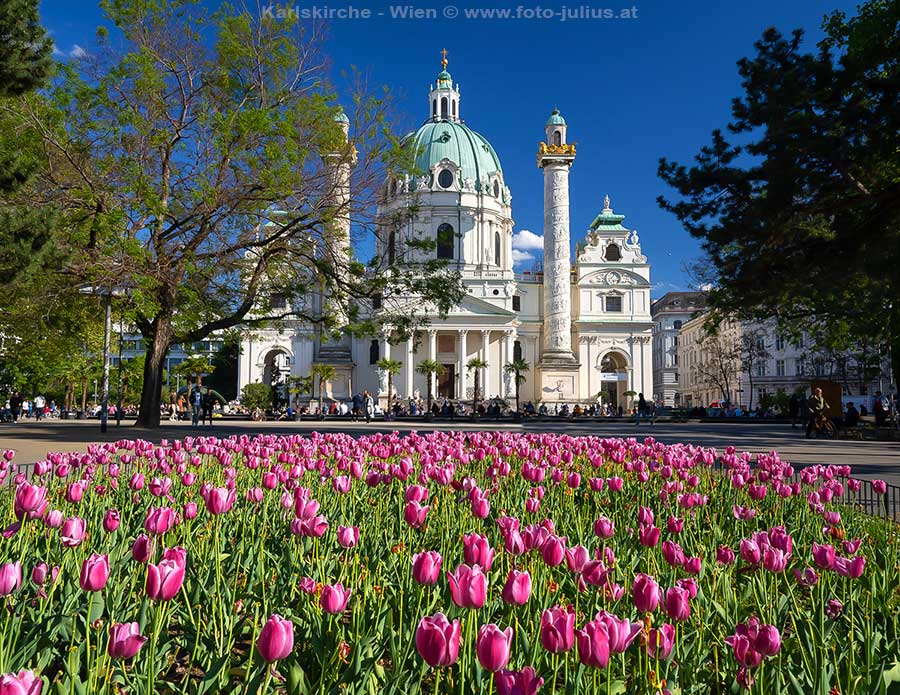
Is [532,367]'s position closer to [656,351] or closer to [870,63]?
[656,351]

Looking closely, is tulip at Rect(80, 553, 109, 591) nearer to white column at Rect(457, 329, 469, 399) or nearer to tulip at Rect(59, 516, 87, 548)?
tulip at Rect(59, 516, 87, 548)

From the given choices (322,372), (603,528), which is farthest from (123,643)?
(322,372)

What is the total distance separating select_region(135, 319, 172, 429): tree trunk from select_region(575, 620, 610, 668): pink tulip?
21.0 meters

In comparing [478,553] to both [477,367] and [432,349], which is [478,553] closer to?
[432,349]

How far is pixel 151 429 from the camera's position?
21.8m

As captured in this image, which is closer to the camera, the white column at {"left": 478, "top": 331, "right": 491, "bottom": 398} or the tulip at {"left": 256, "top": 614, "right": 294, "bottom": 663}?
the tulip at {"left": 256, "top": 614, "right": 294, "bottom": 663}

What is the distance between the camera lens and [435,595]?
10.4ft

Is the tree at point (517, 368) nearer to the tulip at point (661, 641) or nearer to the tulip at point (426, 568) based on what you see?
the tulip at point (426, 568)

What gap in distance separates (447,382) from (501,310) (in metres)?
8.75

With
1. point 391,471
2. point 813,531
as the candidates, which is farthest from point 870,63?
point 391,471

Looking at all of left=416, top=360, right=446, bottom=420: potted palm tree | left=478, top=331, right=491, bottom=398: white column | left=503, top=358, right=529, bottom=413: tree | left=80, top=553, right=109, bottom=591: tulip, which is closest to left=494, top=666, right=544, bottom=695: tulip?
left=80, top=553, right=109, bottom=591: tulip

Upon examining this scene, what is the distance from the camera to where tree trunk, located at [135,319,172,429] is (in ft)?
69.6

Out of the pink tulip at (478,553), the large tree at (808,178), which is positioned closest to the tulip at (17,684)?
the pink tulip at (478,553)

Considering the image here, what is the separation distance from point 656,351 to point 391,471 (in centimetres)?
10909
